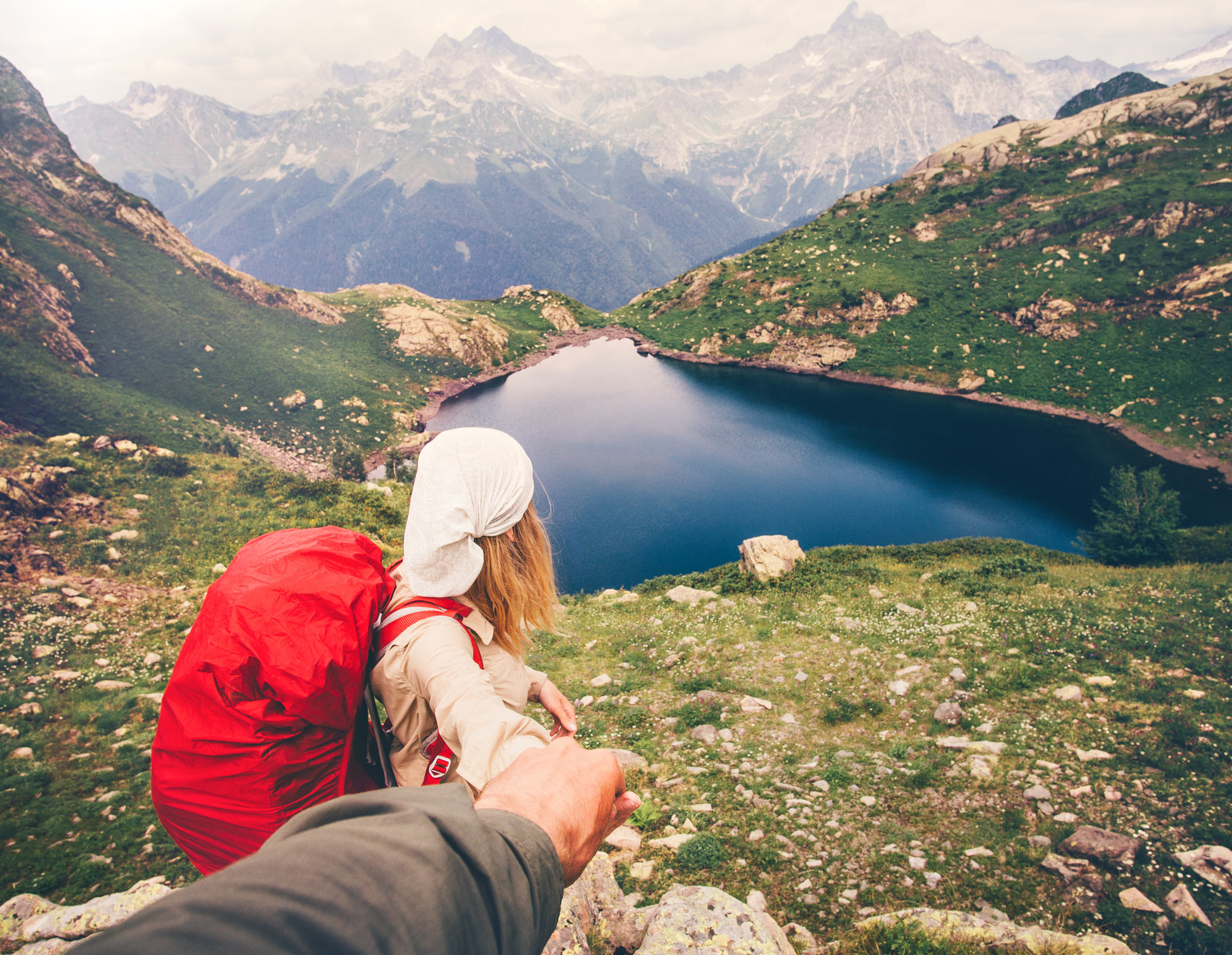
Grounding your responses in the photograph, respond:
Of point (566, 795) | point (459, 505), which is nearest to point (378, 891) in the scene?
point (566, 795)

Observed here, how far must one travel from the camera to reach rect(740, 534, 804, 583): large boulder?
1812 cm

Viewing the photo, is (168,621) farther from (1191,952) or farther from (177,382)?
(177,382)

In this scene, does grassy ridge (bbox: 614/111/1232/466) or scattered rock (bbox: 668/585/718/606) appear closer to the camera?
scattered rock (bbox: 668/585/718/606)

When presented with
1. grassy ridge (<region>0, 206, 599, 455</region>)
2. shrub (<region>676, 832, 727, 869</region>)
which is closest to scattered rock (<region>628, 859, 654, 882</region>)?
shrub (<region>676, 832, 727, 869</region>)

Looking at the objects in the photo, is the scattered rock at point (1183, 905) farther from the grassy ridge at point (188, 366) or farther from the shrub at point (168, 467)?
the grassy ridge at point (188, 366)

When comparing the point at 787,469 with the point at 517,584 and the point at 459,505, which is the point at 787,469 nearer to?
the point at 517,584

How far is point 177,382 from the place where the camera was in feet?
140

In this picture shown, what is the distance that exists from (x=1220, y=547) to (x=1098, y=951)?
24.3 m

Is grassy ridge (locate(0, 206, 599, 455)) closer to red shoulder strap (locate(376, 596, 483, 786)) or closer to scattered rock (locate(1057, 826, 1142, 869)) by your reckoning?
red shoulder strap (locate(376, 596, 483, 786))

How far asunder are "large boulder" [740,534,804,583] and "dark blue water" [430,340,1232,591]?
7463 millimetres

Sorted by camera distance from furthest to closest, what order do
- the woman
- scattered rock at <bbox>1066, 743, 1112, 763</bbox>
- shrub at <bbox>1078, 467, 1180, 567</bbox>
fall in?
shrub at <bbox>1078, 467, 1180, 567</bbox>, scattered rock at <bbox>1066, 743, 1112, 763</bbox>, the woman

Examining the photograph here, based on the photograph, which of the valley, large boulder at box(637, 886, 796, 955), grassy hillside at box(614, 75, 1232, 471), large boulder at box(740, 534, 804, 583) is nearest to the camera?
large boulder at box(637, 886, 796, 955)

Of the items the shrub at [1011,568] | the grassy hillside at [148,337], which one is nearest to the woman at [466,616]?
the shrub at [1011,568]

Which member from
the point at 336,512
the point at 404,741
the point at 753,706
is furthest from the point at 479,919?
the point at 336,512
